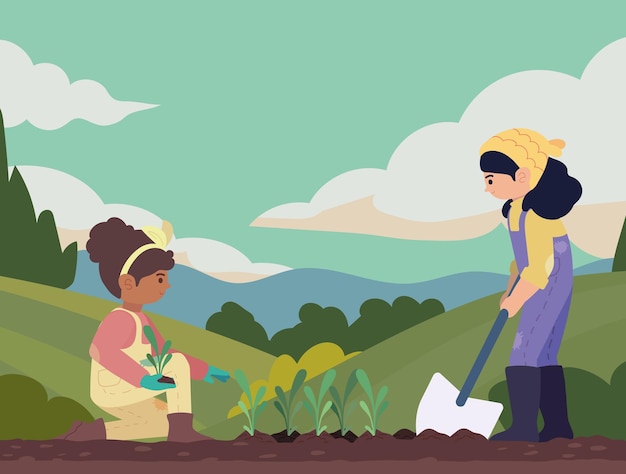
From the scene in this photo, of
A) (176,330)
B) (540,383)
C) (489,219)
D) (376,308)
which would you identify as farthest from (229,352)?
(540,383)

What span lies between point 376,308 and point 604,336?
3.96 meters

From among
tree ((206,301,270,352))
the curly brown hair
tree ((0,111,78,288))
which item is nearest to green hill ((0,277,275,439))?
tree ((206,301,270,352))

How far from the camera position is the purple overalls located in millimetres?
7449

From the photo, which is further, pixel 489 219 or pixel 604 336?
pixel 604 336

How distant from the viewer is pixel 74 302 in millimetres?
18562

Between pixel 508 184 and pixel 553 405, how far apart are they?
1571mm

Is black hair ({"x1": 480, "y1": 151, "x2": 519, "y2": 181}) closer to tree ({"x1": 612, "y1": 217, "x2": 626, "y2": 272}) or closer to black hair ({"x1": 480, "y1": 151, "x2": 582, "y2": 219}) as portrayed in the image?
black hair ({"x1": 480, "y1": 151, "x2": 582, "y2": 219})

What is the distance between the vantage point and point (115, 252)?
8445 mm

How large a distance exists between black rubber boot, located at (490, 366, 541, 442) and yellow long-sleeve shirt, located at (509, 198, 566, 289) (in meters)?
0.61

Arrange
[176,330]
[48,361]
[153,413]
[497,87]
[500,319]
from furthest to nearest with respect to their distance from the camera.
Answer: [176,330] < [48,361] < [497,87] < [153,413] < [500,319]

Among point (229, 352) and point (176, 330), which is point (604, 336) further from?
point (176, 330)

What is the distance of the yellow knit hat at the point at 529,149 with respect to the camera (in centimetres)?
761

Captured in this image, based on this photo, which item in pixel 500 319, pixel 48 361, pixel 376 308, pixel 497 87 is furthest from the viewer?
pixel 376 308

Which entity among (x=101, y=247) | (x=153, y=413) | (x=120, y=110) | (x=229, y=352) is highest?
(x=120, y=110)
